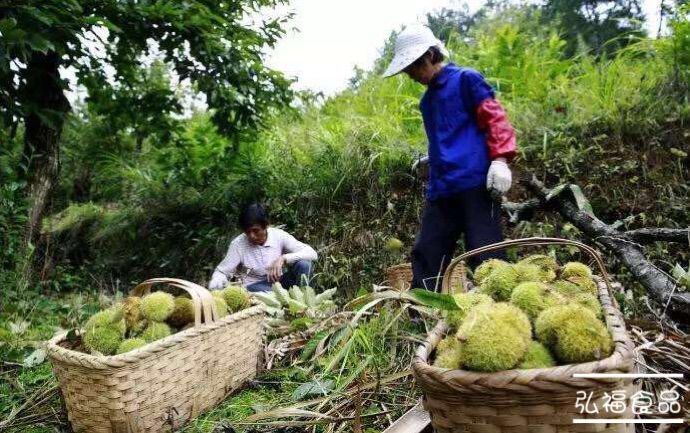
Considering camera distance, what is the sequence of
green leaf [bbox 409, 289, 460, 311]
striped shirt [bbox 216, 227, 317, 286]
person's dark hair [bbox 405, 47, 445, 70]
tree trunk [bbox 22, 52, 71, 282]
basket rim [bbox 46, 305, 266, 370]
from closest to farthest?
green leaf [bbox 409, 289, 460, 311], basket rim [bbox 46, 305, 266, 370], person's dark hair [bbox 405, 47, 445, 70], striped shirt [bbox 216, 227, 317, 286], tree trunk [bbox 22, 52, 71, 282]

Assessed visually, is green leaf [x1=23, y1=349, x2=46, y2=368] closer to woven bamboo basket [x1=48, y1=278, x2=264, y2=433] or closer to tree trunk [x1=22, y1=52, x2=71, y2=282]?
woven bamboo basket [x1=48, y1=278, x2=264, y2=433]

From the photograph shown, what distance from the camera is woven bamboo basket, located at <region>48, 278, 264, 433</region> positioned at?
1.71 meters

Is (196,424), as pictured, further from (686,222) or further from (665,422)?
(686,222)

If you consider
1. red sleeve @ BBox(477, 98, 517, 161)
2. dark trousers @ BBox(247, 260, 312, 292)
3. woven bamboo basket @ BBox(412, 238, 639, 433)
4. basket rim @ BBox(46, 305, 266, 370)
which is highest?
red sleeve @ BBox(477, 98, 517, 161)

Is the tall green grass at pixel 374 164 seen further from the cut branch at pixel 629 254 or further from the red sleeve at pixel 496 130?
the red sleeve at pixel 496 130

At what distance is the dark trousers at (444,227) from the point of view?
2719mm

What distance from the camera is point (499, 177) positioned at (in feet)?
8.37

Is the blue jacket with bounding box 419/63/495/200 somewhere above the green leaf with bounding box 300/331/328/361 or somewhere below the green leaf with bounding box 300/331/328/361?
above

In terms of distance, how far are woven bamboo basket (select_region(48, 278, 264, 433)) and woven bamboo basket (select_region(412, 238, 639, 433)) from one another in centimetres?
104

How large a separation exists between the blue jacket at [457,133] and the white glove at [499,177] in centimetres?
10

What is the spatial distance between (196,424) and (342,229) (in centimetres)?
310

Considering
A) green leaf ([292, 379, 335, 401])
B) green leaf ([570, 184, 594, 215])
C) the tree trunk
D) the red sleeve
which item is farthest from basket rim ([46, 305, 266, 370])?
the tree trunk

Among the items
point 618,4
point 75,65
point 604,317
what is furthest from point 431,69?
point 618,4

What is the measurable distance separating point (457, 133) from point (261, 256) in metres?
2.06
